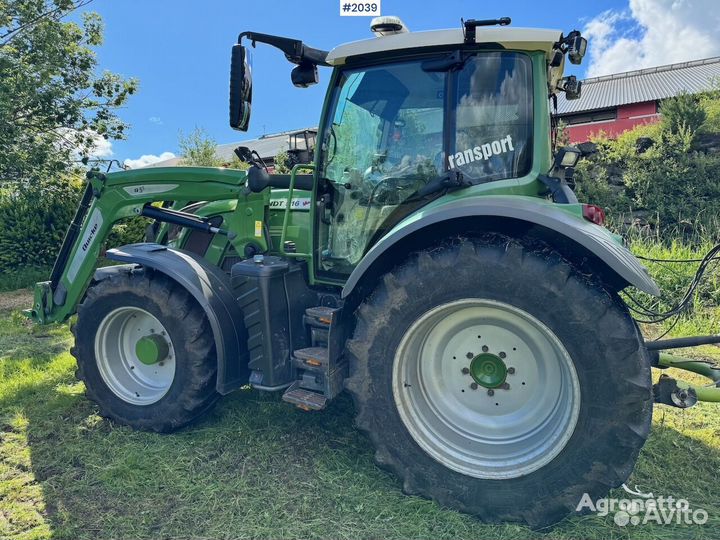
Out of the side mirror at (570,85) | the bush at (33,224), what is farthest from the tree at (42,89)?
the side mirror at (570,85)

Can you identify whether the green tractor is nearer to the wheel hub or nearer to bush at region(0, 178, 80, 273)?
the wheel hub

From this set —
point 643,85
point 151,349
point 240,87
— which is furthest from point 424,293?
point 643,85

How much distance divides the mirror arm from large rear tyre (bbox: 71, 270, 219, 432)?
5.70 ft

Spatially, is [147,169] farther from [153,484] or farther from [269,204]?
[153,484]

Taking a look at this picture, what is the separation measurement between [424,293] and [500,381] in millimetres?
663

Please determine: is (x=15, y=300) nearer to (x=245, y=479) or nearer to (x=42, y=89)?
(x=42, y=89)

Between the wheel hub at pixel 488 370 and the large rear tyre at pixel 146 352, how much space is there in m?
1.74

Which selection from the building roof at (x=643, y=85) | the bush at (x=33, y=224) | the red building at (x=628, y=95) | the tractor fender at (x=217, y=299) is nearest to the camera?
the tractor fender at (x=217, y=299)

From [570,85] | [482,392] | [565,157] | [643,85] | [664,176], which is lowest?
[482,392]

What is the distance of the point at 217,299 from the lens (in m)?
3.39

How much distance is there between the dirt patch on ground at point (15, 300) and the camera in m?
8.56

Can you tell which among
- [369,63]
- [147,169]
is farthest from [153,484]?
[369,63]

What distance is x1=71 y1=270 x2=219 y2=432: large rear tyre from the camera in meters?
3.40

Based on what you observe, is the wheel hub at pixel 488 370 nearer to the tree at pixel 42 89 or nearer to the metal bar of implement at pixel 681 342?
the metal bar of implement at pixel 681 342
